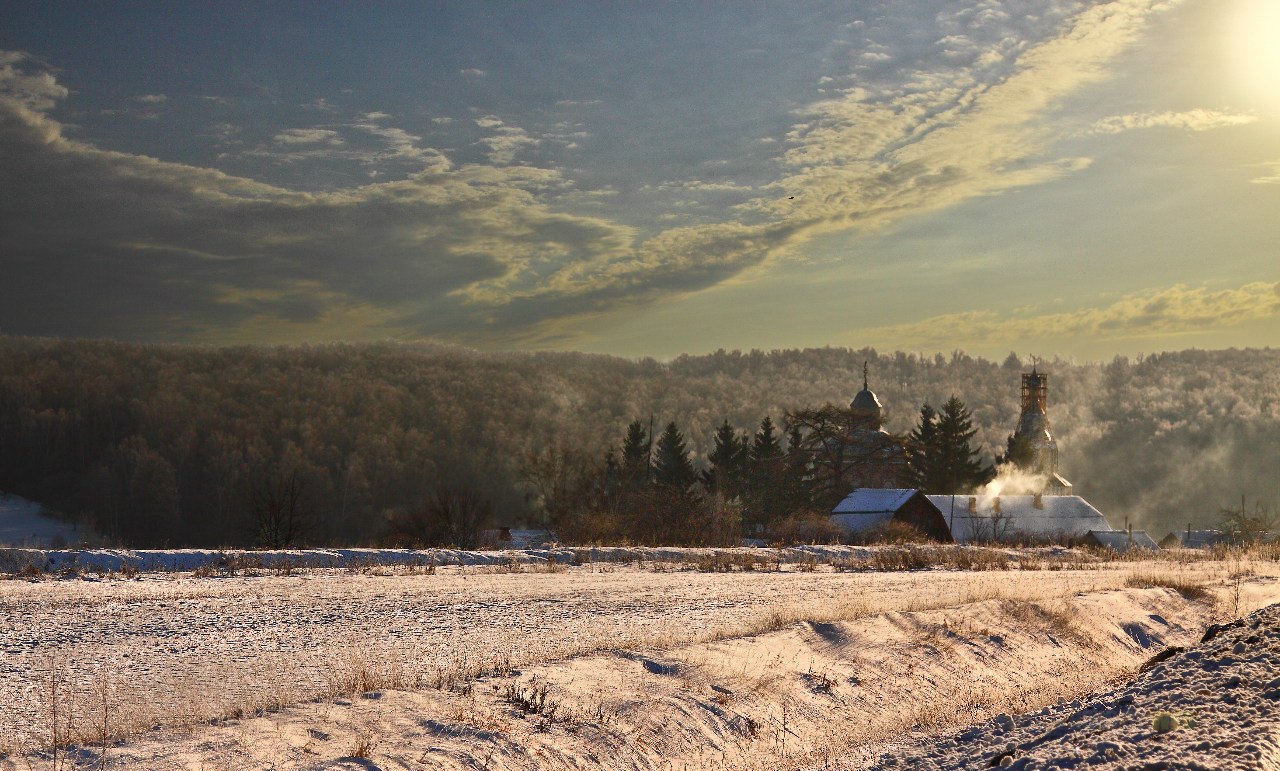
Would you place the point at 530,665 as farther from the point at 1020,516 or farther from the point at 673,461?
the point at 673,461

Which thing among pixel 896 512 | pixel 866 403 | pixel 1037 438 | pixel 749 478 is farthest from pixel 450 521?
pixel 1037 438

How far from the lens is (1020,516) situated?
66.3 metres

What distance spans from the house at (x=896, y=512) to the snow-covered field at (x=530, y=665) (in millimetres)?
40670

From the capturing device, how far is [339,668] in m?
12.7

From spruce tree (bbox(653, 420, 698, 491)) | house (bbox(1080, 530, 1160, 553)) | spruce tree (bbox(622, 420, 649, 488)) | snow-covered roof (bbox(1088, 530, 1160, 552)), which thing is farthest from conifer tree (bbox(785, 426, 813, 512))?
snow-covered roof (bbox(1088, 530, 1160, 552))

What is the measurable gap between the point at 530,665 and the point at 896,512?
174 feet

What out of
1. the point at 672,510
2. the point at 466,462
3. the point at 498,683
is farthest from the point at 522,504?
the point at 498,683

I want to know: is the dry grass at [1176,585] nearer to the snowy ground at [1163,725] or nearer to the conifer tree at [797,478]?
the snowy ground at [1163,725]

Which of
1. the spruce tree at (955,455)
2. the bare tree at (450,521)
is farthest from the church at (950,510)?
the bare tree at (450,521)

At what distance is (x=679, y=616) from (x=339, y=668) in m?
6.35

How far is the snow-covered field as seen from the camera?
984 cm

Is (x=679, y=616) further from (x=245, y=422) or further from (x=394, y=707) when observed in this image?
(x=245, y=422)

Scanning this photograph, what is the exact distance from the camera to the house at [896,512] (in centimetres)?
6291

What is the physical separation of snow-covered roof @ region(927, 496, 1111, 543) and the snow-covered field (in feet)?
136
